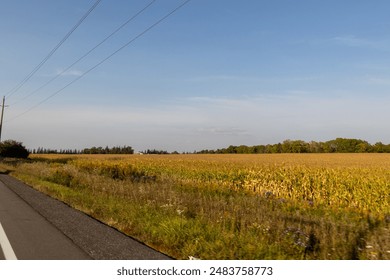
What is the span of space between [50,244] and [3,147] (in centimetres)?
6118

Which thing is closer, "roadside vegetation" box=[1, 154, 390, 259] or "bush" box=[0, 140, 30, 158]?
"roadside vegetation" box=[1, 154, 390, 259]

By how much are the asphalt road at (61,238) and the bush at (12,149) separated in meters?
56.1

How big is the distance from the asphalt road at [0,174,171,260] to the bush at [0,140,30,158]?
56.1m

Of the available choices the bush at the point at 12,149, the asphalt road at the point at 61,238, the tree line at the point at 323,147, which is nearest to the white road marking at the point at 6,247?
the asphalt road at the point at 61,238

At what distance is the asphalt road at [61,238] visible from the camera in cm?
578

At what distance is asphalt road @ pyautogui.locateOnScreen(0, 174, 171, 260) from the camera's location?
19.0ft

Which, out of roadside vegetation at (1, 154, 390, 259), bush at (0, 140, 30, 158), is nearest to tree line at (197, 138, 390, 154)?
bush at (0, 140, 30, 158)

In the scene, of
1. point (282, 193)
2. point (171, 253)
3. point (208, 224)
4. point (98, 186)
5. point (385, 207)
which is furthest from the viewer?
point (282, 193)

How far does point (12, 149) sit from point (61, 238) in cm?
6136

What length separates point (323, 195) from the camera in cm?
1625

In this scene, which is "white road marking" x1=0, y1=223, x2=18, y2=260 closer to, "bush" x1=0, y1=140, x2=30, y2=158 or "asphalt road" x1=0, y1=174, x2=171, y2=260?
"asphalt road" x1=0, y1=174, x2=171, y2=260
